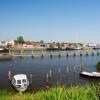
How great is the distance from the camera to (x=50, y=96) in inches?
497

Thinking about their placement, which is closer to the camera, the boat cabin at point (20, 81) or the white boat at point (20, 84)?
the white boat at point (20, 84)

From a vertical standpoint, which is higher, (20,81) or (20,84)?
(20,81)

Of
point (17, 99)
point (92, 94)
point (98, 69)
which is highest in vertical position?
point (92, 94)

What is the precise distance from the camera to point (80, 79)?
2130 inches

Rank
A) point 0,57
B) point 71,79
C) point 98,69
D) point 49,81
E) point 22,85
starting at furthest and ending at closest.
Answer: point 0,57
point 98,69
point 71,79
point 49,81
point 22,85

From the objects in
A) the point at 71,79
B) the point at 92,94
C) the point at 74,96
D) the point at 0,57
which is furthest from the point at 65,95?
the point at 0,57

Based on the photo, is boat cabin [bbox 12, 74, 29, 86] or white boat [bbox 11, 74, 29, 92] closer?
white boat [bbox 11, 74, 29, 92]

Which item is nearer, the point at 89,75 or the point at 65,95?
the point at 65,95

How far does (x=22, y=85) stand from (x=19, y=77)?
10.1 feet

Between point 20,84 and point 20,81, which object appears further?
point 20,81

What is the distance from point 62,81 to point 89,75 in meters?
7.92

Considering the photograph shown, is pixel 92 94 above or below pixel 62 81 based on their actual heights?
above

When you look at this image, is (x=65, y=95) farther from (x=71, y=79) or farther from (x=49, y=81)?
(x=71, y=79)

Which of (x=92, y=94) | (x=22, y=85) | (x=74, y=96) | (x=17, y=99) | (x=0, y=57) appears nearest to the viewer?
(x=74, y=96)
